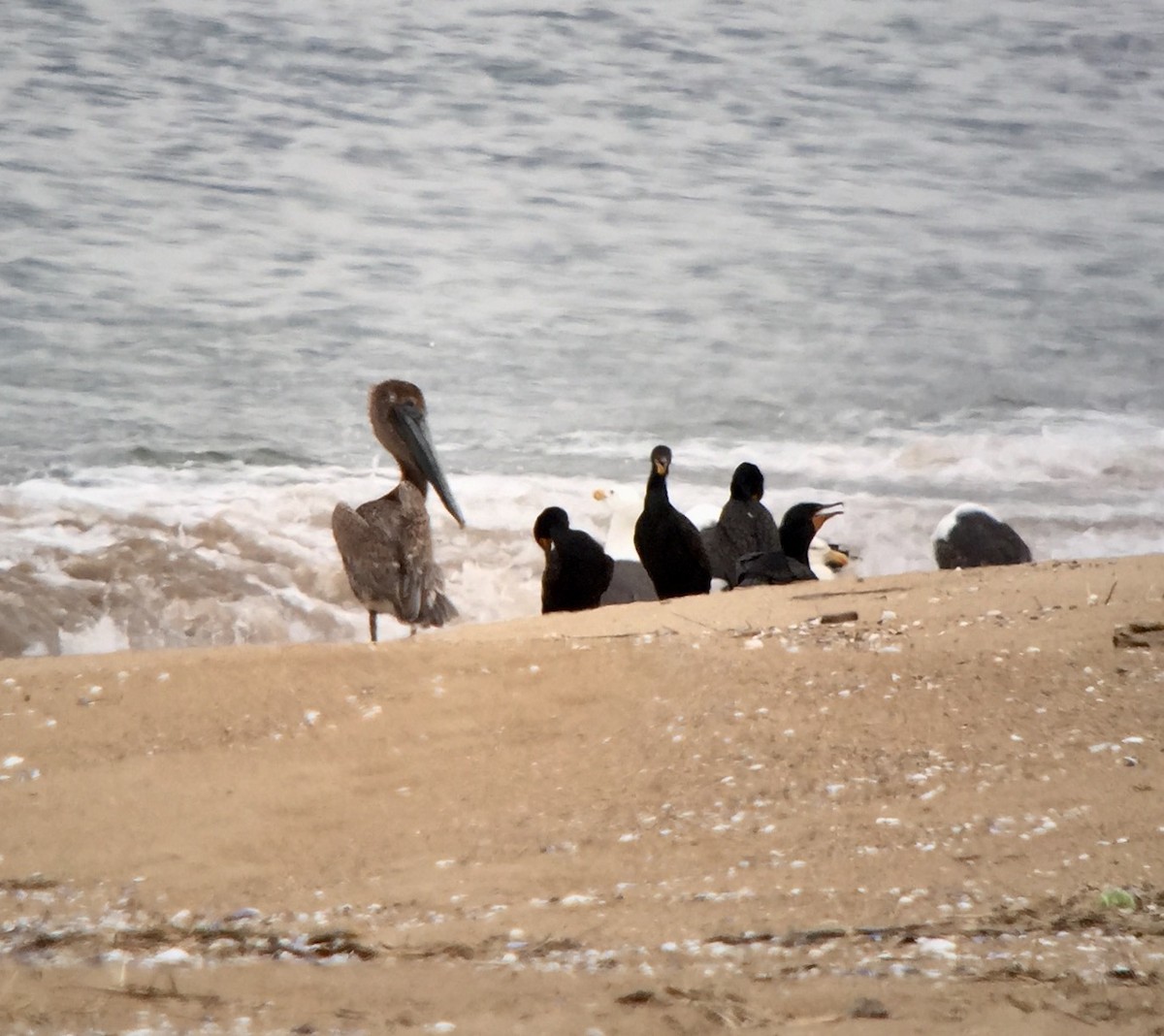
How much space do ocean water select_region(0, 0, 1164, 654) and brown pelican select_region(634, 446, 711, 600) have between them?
0.98 m

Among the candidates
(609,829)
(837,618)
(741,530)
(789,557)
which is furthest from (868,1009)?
(741,530)

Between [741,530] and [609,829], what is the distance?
3083mm

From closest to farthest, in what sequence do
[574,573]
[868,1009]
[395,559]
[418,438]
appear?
[868,1009] < [395,559] < [574,573] < [418,438]

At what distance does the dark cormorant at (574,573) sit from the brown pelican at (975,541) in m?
1.36

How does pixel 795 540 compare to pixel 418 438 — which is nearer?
pixel 418 438

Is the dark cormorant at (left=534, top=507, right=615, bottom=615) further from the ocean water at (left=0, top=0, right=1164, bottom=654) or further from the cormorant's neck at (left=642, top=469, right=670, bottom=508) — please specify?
the ocean water at (left=0, top=0, right=1164, bottom=654)

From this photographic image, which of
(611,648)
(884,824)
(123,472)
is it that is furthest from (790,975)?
(123,472)

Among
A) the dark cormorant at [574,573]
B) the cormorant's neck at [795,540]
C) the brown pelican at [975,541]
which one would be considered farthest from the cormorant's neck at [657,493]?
the brown pelican at [975,541]

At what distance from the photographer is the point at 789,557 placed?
485 centimetres

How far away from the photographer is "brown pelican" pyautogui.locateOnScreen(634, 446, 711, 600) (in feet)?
15.5

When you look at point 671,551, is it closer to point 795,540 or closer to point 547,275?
point 795,540

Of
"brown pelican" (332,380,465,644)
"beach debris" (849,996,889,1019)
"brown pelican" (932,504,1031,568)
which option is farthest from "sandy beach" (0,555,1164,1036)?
"brown pelican" (932,504,1031,568)

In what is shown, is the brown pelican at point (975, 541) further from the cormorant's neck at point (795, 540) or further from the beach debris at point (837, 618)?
the beach debris at point (837, 618)

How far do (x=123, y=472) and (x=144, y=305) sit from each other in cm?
72
